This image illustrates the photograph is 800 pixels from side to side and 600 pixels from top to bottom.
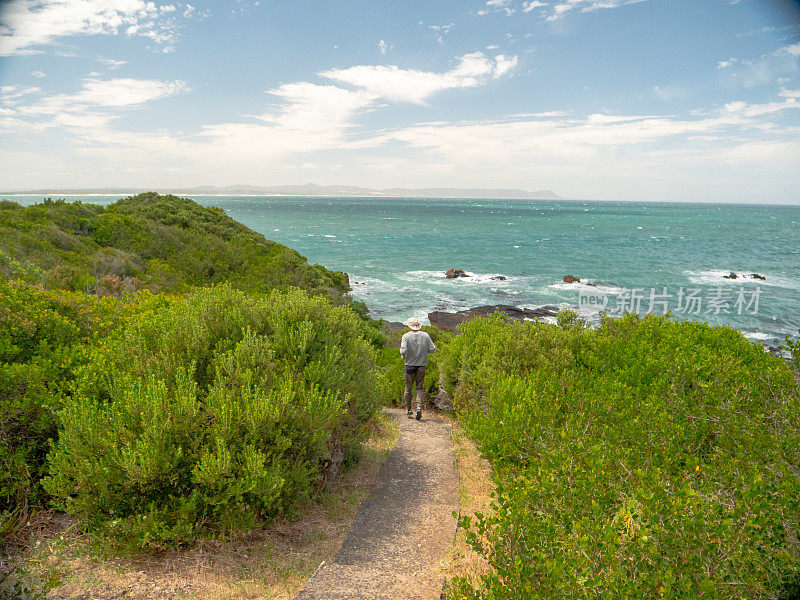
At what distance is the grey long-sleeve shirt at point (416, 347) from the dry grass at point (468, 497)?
1610mm

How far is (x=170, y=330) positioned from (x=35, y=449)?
1.89m

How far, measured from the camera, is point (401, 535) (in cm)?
527

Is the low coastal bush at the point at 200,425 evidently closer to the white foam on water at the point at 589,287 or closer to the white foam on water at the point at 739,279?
the white foam on water at the point at 589,287

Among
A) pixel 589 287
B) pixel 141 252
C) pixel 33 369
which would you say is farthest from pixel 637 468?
pixel 589 287

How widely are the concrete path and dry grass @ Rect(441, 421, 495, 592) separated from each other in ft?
0.35

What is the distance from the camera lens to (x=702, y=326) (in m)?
9.32

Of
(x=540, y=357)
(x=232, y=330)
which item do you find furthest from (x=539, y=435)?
(x=232, y=330)

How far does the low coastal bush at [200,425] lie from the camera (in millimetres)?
4398

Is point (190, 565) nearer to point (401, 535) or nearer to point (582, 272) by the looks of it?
point (401, 535)

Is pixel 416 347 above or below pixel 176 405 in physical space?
below

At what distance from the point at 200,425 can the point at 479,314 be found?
27.6 meters

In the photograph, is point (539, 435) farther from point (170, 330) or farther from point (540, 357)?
point (170, 330)

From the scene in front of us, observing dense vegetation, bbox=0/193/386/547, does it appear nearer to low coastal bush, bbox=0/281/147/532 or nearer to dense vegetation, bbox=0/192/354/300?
low coastal bush, bbox=0/281/147/532

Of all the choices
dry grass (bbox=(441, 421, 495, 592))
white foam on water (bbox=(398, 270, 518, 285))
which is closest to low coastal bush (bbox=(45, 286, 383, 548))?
dry grass (bbox=(441, 421, 495, 592))
